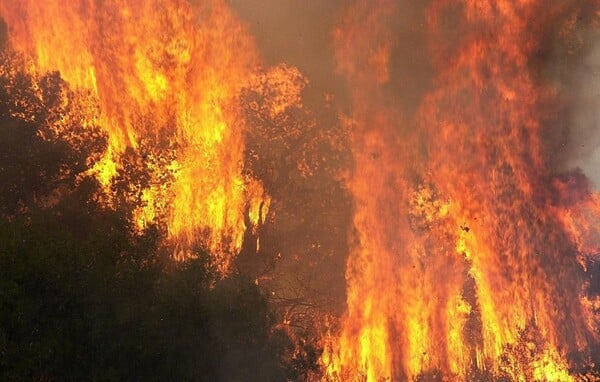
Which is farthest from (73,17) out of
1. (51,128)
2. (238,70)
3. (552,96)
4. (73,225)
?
(552,96)

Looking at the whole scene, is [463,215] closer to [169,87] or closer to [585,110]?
[585,110]

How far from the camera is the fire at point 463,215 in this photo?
2133 cm

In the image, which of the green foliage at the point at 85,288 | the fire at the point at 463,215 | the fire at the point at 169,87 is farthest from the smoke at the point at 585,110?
the green foliage at the point at 85,288

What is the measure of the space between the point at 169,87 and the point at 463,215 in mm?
14456

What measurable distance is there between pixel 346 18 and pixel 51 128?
13.8m

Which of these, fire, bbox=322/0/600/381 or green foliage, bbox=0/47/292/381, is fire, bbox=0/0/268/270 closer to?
green foliage, bbox=0/47/292/381

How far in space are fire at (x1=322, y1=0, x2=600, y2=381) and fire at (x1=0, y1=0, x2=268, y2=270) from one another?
17.9 feet

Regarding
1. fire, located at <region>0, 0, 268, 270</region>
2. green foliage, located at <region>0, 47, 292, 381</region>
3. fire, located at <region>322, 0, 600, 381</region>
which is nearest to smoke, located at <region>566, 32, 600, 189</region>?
fire, located at <region>322, 0, 600, 381</region>

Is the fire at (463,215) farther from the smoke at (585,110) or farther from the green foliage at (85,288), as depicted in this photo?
the green foliage at (85,288)

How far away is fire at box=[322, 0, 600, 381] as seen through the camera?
21328 mm

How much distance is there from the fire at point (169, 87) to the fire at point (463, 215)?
546 centimetres

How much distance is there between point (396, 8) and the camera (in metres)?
22.5

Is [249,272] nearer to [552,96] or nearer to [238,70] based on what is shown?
[238,70]

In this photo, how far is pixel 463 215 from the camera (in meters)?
22.2
